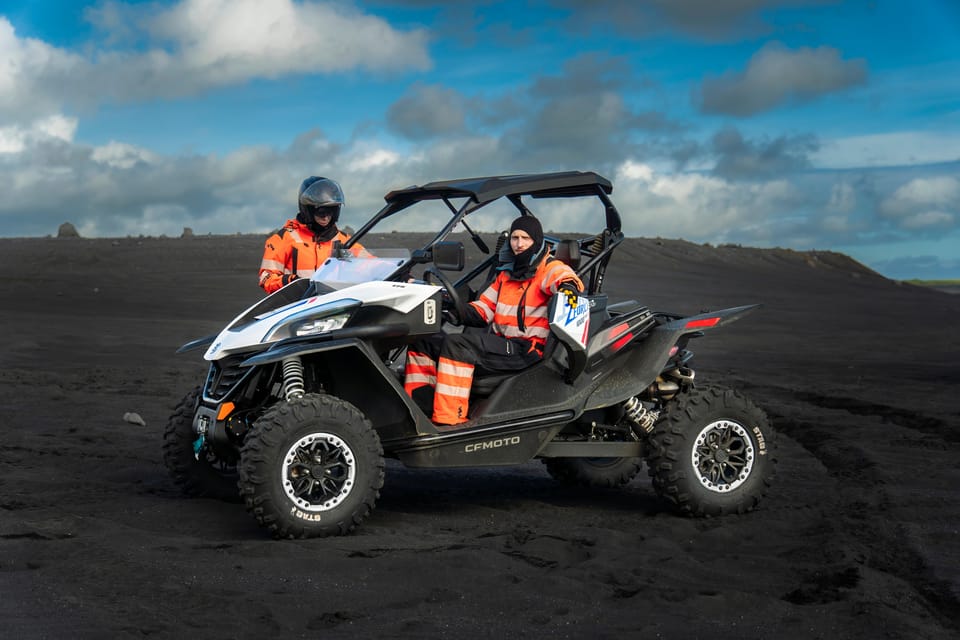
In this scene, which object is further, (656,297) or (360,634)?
(656,297)

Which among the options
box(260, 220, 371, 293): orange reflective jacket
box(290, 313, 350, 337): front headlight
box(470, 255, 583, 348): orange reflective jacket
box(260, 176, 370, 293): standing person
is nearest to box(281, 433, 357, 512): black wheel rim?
box(290, 313, 350, 337): front headlight

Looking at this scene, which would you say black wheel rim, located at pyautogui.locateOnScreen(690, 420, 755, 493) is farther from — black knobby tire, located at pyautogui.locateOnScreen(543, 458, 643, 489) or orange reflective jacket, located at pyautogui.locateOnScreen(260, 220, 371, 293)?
orange reflective jacket, located at pyautogui.locateOnScreen(260, 220, 371, 293)

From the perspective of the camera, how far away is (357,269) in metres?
7.51

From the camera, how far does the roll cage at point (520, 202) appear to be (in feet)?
24.5

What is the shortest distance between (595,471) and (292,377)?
9.51ft

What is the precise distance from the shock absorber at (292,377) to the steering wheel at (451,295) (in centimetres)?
103

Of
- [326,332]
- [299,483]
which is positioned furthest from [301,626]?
[326,332]

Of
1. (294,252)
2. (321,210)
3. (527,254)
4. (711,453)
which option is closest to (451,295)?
(527,254)

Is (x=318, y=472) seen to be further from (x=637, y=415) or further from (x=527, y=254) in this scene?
(x=637, y=415)

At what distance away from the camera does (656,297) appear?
104 ft

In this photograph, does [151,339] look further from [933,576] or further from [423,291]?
[933,576]

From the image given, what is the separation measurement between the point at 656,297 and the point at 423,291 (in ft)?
82.5

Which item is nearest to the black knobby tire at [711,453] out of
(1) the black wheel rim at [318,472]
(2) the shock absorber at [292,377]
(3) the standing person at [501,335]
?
(3) the standing person at [501,335]

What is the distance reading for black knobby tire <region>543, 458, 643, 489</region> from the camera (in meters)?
8.77
